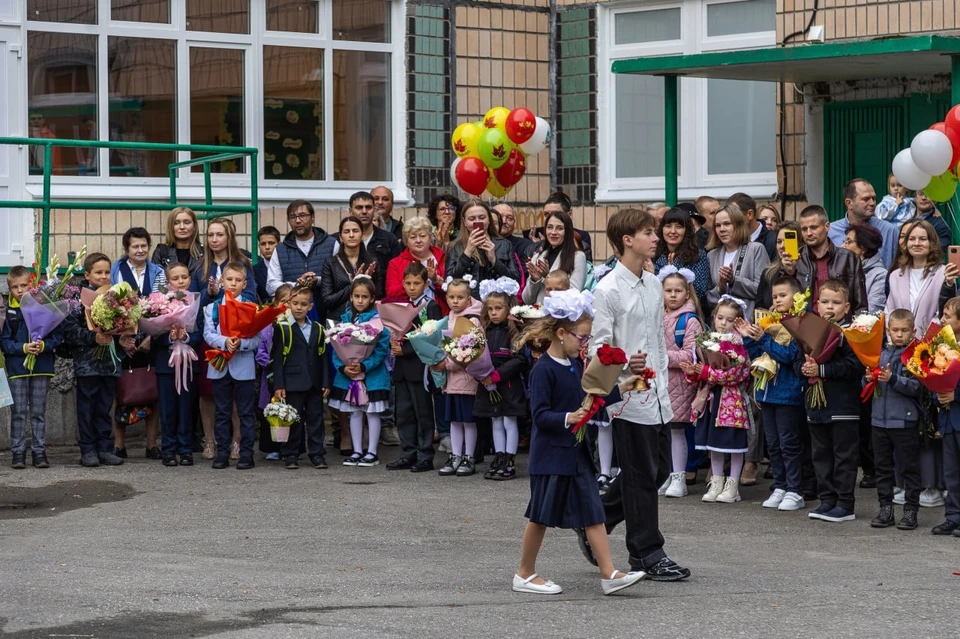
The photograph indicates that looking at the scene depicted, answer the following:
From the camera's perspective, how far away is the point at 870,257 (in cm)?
1084

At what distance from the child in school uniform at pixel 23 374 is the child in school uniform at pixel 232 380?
1.15 m

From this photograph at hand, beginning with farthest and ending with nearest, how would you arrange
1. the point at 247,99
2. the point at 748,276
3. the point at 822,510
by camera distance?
the point at 247,99 → the point at 748,276 → the point at 822,510

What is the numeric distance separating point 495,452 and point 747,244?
237cm

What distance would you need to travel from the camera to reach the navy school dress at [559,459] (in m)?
7.50

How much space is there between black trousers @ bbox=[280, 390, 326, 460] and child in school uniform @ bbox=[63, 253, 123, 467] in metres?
1.30

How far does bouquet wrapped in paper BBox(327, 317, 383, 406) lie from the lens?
467 inches

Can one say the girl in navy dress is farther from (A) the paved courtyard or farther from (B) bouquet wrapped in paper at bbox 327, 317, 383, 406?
(B) bouquet wrapped in paper at bbox 327, 317, 383, 406

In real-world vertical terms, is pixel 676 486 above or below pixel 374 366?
below

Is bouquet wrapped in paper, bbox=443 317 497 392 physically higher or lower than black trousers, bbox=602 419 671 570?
higher

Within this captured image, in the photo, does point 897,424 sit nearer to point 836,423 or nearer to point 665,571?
point 836,423

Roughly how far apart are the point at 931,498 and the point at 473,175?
524 cm

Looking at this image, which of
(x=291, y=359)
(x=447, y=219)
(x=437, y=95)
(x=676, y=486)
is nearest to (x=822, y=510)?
(x=676, y=486)

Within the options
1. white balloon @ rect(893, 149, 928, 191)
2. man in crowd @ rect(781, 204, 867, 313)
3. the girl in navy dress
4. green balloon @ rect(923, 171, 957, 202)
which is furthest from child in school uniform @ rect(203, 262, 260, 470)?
green balloon @ rect(923, 171, 957, 202)

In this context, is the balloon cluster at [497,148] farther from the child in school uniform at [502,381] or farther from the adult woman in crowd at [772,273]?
the adult woman in crowd at [772,273]
